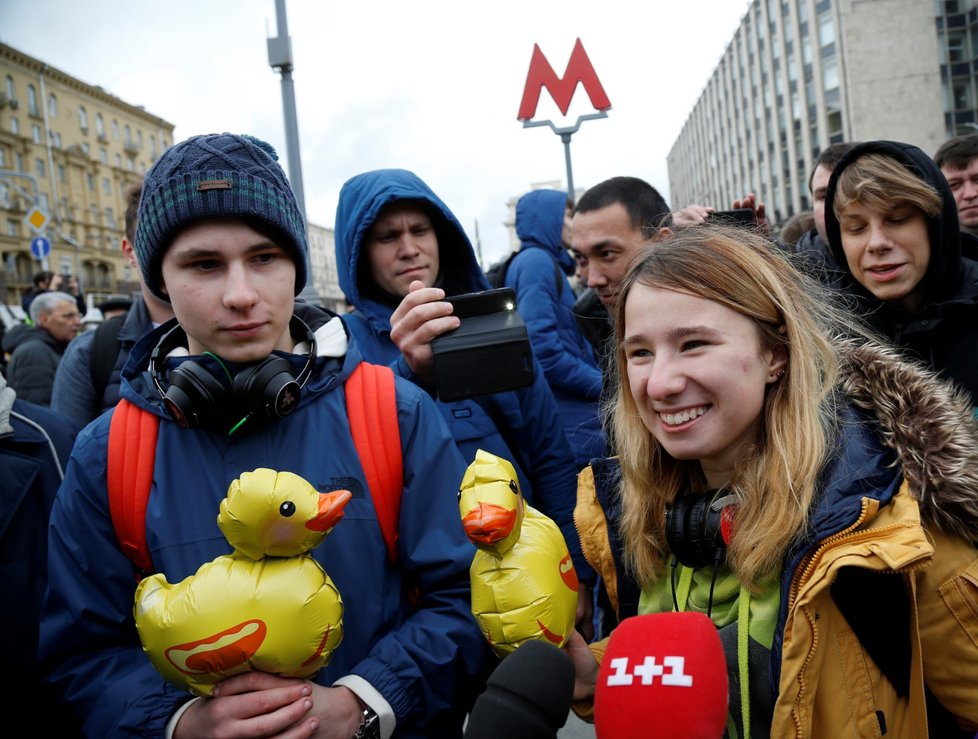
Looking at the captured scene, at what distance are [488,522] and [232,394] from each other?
711 mm

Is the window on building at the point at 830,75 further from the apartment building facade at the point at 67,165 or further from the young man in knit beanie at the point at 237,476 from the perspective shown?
the young man in knit beanie at the point at 237,476

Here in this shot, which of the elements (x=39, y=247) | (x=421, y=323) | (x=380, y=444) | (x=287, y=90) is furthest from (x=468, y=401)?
(x=39, y=247)

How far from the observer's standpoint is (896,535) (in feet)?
4.54

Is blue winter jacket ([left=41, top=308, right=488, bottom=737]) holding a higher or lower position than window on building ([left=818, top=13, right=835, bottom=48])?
lower

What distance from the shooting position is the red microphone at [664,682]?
110 centimetres

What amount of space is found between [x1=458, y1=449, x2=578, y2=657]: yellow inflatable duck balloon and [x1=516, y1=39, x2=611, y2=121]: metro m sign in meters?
5.02

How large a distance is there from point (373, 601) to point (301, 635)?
1.07ft

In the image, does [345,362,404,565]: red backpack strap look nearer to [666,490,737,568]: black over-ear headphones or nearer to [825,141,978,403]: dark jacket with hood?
[666,490,737,568]: black over-ear headphones

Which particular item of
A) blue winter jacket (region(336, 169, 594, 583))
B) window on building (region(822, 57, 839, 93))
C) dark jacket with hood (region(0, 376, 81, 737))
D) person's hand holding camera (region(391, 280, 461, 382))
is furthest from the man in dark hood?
window on building (region(822, 57, 839, 93))

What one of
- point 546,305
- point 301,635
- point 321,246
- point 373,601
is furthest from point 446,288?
point 321,246

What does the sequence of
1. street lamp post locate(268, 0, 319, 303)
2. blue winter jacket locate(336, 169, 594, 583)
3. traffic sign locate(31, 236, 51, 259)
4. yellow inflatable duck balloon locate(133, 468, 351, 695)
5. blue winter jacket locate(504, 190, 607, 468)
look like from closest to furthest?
yellow inflatable duck balloon locate(133, 468, 351, 695)
blue winter jacket locate(336, 169, 594, 583)
blue winter jacket locate(504, 190, 607, 468)
street lamp post locate(268, 0, 319, 303)
traffic sign locate(31, 236, 51, 259)

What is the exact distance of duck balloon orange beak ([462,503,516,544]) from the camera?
4.16 ft

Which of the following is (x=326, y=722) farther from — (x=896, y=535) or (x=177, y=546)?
(x=896, y=535)

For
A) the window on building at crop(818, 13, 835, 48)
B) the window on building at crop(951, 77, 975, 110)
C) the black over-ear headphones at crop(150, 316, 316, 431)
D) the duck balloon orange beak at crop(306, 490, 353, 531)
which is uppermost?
the window on building at crop(818, 13, 835, 48)
